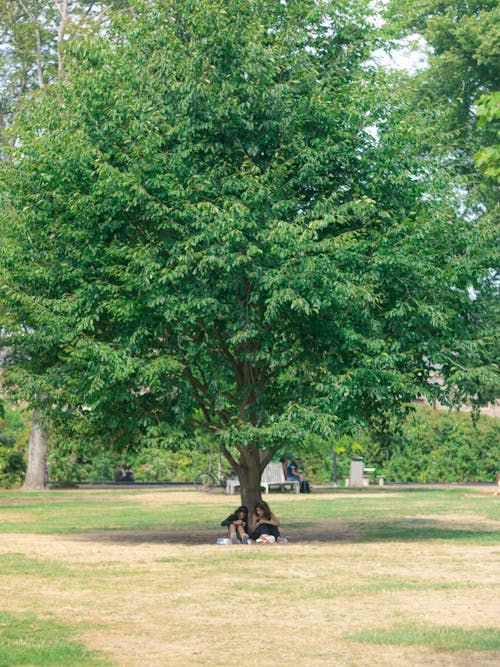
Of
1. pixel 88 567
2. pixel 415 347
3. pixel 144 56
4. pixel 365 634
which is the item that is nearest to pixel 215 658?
pixel 365 634

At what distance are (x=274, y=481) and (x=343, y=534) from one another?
55.1ft

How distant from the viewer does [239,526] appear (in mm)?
18297

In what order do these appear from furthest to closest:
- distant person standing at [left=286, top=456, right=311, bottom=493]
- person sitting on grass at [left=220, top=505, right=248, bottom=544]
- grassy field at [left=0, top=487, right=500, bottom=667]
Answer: distant person standing at [left=286, top=456, right=311, bottom=493] < person sitting on grass at [left=220, top=505, right=248, bottom=544] < grassy field at [left=0, top=487, right=500, bottom=667]

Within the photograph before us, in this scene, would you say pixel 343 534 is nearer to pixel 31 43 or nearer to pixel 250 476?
pixel 250 476

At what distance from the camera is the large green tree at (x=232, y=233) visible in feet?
56.9

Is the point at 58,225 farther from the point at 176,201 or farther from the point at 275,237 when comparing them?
the point at 275,237

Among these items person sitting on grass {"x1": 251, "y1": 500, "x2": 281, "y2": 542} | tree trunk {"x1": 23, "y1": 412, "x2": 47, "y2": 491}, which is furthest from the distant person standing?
person sitting on grass {"x1": 251, "y1": 500, "x2": 281, "y2": 542}

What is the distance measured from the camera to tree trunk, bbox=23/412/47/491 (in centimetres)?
3790

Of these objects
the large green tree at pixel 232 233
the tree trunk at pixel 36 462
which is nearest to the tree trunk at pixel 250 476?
the large green tree at pixel 232 233

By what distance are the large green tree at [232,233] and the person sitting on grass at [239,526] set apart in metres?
1.11

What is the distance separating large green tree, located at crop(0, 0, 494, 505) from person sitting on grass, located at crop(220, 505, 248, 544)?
1.11m

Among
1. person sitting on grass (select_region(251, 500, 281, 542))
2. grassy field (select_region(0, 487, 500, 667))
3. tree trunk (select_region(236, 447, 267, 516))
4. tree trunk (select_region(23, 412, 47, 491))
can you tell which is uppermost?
tree trunk (select_region(23, 412, 47, 491))

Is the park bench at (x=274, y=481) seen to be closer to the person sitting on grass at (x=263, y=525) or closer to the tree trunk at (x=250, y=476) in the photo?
the tree trunk at (x=250, y=476)

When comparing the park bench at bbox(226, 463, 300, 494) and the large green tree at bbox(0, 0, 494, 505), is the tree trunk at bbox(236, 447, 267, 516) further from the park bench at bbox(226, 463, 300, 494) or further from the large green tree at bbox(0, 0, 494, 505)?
the park bench at bbox(226, 463, 300, 494)
